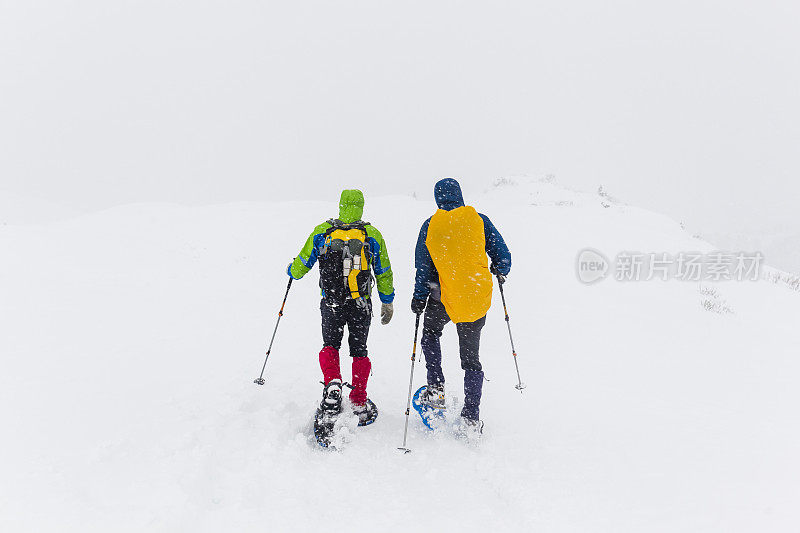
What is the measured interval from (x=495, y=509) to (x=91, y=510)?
3132 mm

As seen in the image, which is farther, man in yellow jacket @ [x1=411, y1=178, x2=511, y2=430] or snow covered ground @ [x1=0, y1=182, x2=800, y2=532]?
man in yellow jacket @ [x1=411, y1=178, x2=511, y2=430]

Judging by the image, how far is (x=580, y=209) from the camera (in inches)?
666

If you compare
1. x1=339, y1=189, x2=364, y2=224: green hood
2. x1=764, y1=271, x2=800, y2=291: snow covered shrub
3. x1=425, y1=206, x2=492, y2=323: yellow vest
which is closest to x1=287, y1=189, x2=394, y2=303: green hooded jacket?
x1=339, y1=189, x2=364, y2=224: green hood

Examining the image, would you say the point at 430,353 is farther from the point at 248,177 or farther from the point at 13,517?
the point at 248,177

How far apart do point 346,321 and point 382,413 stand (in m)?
1.29

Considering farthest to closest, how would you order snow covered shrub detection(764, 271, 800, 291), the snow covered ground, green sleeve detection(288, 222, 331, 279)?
snow covered shrub detection(764, 271, 800, 291) < green sleeve detection(288, 222, 331, 279) < the snow covered ground

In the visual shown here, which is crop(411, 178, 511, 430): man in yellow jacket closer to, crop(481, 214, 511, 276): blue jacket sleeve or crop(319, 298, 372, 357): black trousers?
crop(481, 214, 511, 276): blue jacket sleeve

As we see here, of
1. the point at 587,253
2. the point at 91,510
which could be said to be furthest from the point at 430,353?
the point at 587,253

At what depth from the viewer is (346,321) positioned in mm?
4633

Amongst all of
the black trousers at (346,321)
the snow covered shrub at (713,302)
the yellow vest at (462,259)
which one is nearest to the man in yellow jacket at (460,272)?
the yellow vest at (462,259)

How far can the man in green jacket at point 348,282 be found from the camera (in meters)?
4.39

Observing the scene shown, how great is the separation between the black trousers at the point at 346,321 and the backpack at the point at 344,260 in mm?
109

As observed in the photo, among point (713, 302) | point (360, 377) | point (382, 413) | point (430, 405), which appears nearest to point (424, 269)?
point (360, 377)

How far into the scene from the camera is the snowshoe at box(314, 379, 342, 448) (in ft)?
13.6
